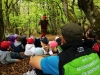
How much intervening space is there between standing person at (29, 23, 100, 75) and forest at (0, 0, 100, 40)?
4.83m

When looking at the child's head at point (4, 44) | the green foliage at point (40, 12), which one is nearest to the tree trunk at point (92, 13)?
the child's head at point (4, 44)

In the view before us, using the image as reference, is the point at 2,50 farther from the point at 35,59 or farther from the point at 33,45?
the point at 35,59

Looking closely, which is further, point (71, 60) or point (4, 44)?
point (4, 44)

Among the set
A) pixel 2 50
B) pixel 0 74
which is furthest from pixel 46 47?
pixel 0 74

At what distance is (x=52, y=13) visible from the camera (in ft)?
95.5

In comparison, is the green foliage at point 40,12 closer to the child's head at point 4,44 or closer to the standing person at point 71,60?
the child's head at point 4,44

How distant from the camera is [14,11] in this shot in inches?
1207

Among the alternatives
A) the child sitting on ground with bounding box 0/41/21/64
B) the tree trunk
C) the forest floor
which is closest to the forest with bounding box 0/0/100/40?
the tree trunk

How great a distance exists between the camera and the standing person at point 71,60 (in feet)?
8.23

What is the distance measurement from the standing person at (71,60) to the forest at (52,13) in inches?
190

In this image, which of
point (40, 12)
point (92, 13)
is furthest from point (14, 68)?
point (40, 12)

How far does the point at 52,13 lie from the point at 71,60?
26874 mm

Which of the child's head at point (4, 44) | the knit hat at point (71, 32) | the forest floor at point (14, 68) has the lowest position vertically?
the forest floor at point (14, 68)

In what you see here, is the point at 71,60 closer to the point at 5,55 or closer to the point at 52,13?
the point at 5,55
